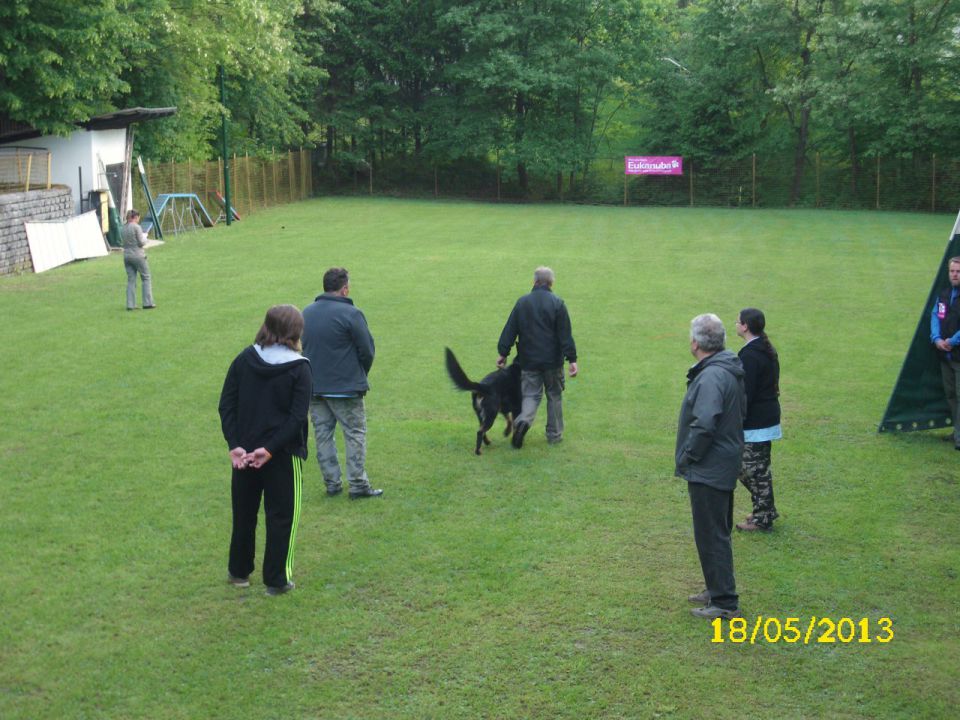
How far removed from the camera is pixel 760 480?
803cm

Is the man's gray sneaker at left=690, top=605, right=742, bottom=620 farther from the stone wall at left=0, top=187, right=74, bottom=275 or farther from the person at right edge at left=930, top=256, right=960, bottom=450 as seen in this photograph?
the stone wall at left=0, top=187, right=74, bottom=275

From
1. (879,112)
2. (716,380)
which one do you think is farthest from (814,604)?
(879,112)

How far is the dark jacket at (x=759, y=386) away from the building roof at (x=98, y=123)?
2347 cm

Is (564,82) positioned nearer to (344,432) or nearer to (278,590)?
(344,432)

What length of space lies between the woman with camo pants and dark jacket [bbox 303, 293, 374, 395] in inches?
119

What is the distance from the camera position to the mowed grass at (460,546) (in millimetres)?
5742

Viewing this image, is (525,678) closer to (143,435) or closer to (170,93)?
(143,435)

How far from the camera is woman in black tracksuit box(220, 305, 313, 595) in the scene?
6.51 meters

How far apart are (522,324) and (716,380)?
159 inches

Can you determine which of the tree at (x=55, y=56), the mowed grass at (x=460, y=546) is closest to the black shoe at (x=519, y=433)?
the mowed grass at (x=460, y=546)

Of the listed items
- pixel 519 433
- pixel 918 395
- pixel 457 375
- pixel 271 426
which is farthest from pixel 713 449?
pixel 918 395

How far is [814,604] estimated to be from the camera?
6.81 m

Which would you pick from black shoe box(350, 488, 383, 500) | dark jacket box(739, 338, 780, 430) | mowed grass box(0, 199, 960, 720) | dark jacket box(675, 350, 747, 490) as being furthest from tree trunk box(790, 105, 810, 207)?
dark jacket box(675, 350, 747, 490)

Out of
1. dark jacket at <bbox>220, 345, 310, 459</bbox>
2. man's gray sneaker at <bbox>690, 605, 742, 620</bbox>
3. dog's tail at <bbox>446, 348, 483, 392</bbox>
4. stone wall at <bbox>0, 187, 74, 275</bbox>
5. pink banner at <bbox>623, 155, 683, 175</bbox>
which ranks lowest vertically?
man's gray sneaker at <bbox>690, 605, 742, 620</bbox>
